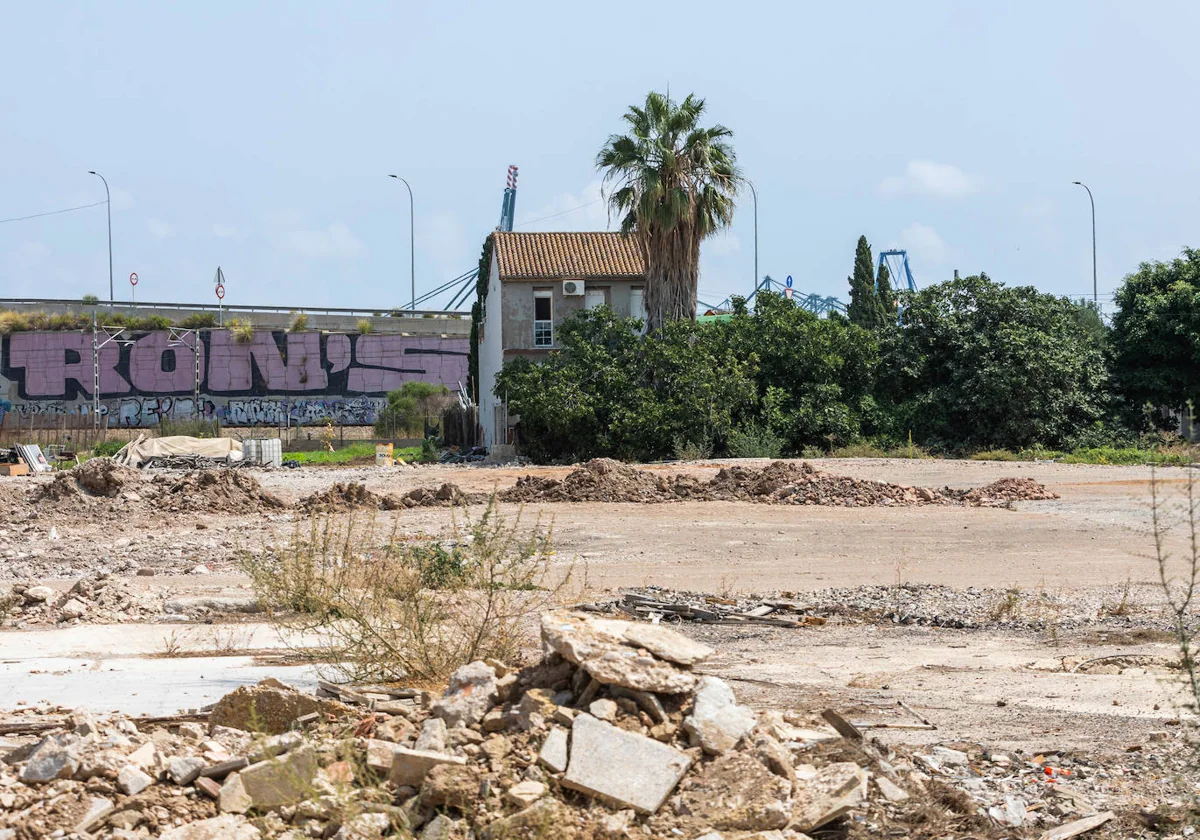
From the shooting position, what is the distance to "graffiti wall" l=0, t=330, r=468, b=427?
63906mm

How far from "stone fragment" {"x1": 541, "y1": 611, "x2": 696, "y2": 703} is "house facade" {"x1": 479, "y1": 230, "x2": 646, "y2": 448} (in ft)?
123

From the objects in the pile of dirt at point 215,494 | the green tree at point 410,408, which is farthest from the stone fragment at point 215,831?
the green tree at point 410,408

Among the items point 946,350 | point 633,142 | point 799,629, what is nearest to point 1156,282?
point 946,350

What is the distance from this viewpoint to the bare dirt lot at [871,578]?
311 inches

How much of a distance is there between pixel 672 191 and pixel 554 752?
36130 mm

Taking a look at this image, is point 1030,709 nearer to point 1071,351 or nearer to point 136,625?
point 136,625

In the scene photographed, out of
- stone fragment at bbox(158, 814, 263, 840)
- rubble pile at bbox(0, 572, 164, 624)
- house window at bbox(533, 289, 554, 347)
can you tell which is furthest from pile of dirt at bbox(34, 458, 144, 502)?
house window at bbox(533, 289, 554, 347)

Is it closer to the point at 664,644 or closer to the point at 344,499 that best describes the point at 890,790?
the point at 664,644

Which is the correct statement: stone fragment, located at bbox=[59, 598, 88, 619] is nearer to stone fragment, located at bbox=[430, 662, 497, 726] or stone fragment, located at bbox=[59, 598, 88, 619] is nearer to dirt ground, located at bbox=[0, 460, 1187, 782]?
dirt ground, located at bbox=[0, 460, 1187, 782]

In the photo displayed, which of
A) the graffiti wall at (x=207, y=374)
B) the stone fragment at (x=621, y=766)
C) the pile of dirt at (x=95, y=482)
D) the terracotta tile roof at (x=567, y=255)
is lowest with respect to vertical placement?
the stone fragment at (x=621, y=766)

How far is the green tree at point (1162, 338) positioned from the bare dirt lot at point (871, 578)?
9768 millimetres

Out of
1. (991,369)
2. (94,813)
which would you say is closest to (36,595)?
(94,813)

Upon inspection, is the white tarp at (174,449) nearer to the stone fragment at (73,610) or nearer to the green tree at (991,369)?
the green tree at (991,369)

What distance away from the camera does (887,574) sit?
49.0 ft
